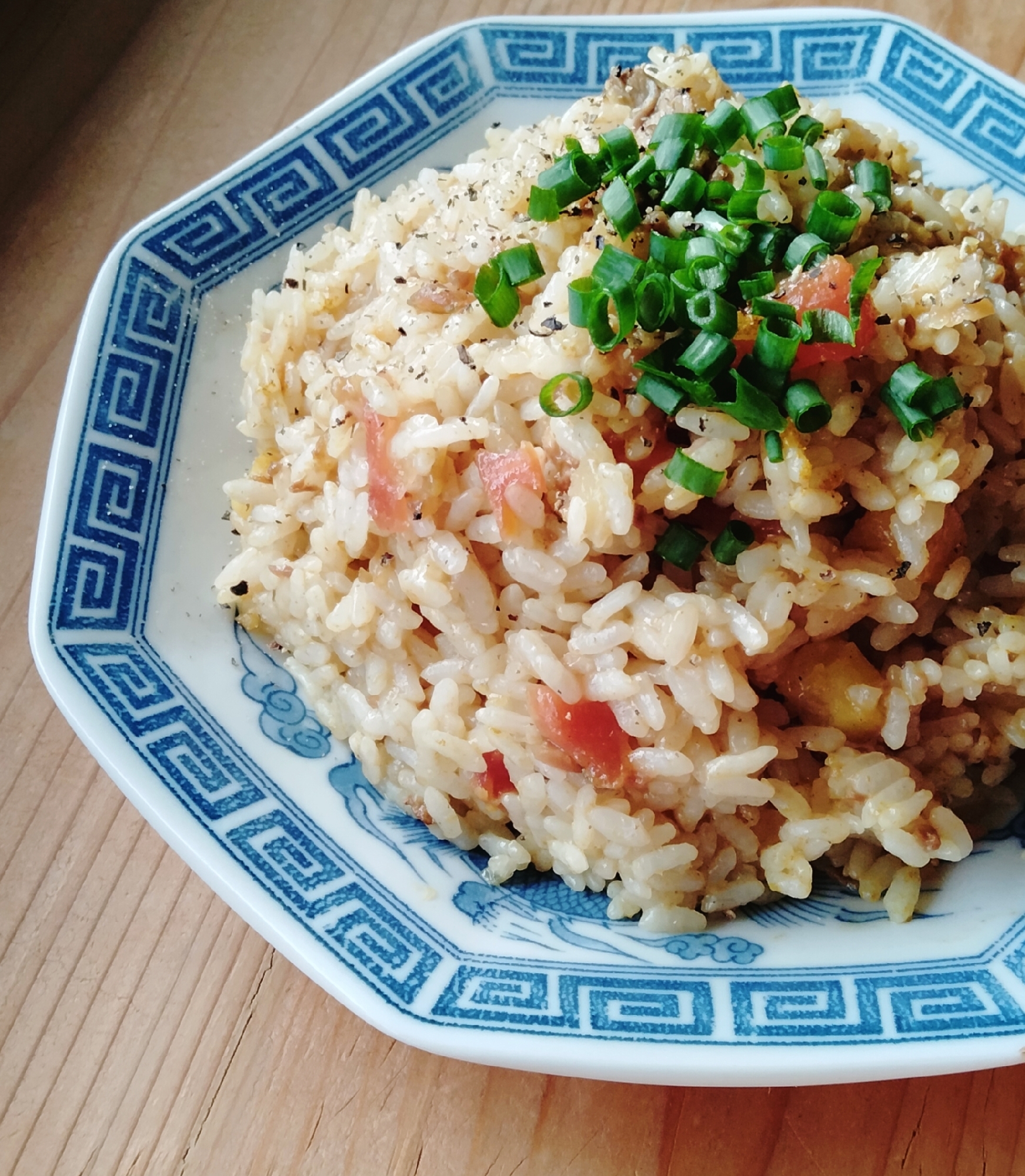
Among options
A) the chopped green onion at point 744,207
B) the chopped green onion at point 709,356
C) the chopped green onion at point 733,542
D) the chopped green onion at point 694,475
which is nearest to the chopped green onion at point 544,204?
the chopped green onion at point 744,207

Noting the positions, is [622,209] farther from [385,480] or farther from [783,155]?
[385,480]

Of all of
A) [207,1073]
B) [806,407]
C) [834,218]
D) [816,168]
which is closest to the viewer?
[806,407]

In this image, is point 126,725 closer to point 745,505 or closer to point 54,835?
point 54,835

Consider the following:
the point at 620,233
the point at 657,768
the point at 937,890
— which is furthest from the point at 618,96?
the point at 937,890

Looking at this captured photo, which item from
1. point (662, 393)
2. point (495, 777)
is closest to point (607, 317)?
point (662, 393)

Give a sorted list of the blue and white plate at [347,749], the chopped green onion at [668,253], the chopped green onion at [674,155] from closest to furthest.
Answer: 1. the blue and white plate at [347,749]
2. the chopped green onion at [668,253]
3. the chopped green onion at [674,155]

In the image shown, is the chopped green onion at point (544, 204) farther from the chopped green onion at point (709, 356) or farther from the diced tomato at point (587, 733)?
the diced tomato at point (587, 733)
